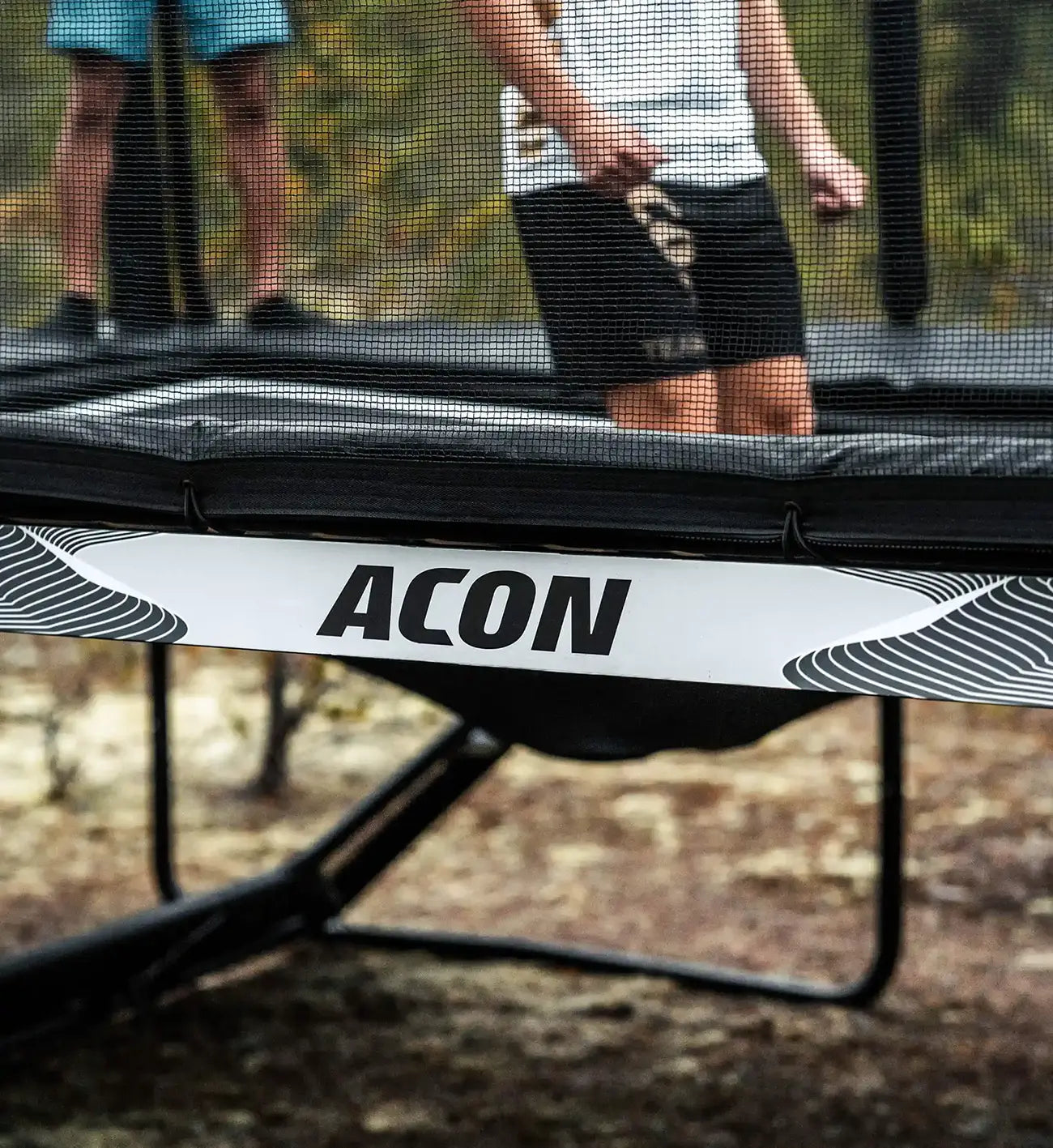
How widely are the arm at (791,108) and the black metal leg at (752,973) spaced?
1.53 meters

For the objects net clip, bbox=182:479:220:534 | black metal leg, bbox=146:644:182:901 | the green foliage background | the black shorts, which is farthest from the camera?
black metal leg, bbox=146:644:182:901

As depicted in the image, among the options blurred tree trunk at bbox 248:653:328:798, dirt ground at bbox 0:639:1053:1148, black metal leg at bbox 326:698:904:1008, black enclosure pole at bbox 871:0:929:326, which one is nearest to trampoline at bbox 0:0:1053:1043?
black enclosure pole at bbox 871:0:929:326

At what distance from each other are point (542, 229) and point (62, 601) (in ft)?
2.35

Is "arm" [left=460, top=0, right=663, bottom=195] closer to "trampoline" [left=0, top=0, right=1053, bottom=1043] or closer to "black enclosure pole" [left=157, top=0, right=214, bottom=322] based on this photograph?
"trampoline" [left=0, top=0, right=1053, bottom=1043]

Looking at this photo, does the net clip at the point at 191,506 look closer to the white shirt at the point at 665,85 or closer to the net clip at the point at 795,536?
the white shirt at the point at 665,85

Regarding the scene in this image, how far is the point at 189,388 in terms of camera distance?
191 cm

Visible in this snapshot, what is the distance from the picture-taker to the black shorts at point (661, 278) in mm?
1670

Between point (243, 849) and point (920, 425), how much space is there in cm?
291

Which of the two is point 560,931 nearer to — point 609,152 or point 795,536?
point 795,536

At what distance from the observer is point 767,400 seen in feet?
5.66

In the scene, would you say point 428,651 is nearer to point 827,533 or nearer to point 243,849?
point 827,533

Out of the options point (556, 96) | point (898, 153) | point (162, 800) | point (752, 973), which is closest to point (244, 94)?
point (556, 96)

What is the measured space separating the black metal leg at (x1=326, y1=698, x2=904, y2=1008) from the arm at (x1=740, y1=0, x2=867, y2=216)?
1.53 metres

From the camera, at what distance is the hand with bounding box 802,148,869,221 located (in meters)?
1.63
